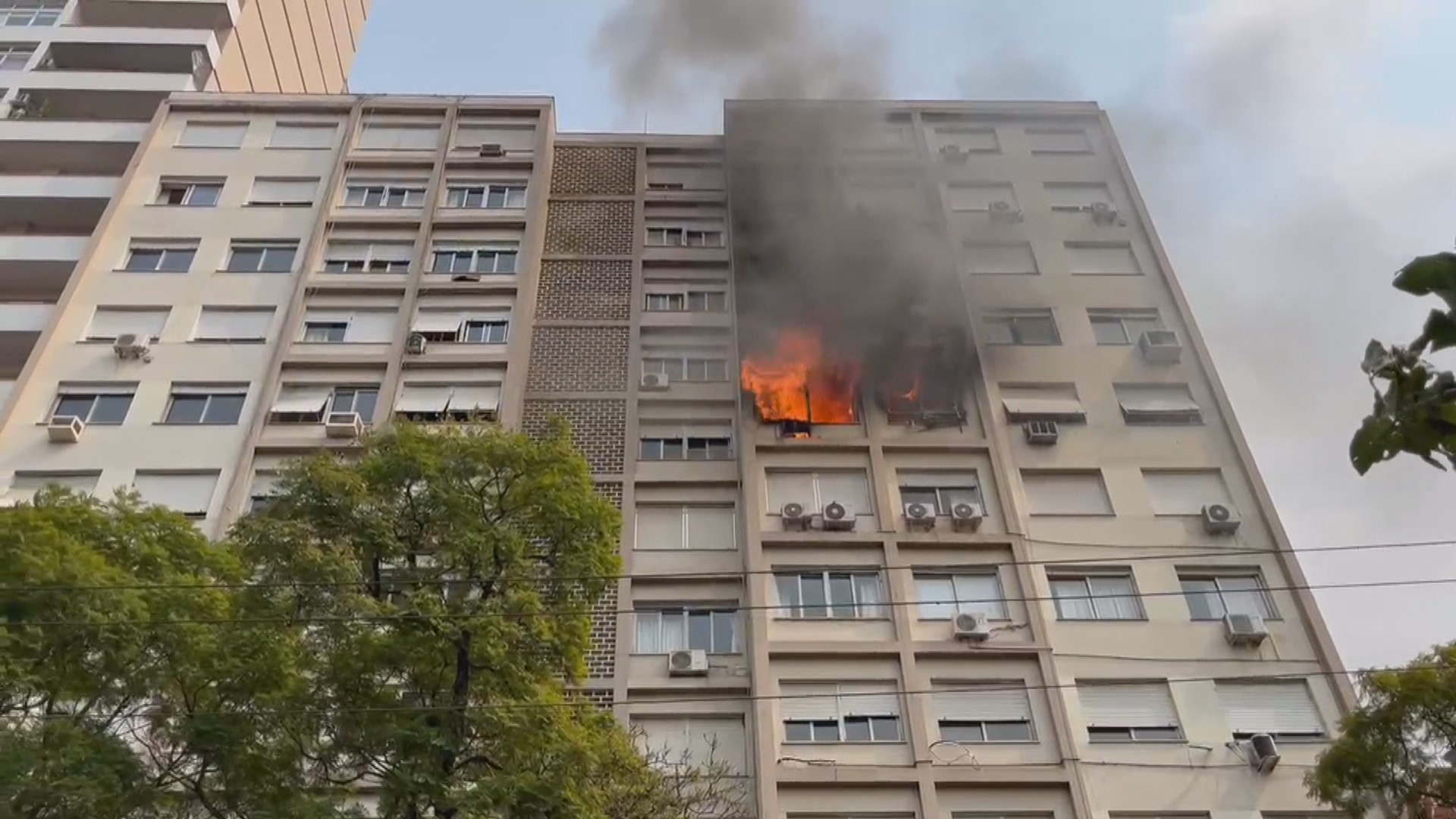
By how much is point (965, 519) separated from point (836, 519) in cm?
175

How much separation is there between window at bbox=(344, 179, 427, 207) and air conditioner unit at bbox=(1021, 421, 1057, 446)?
37.5 ft

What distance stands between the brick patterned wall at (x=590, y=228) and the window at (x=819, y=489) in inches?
225

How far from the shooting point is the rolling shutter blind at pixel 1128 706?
14.4m

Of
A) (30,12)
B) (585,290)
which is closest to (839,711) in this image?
(585,290)

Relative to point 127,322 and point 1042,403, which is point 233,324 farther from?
point 1042,403

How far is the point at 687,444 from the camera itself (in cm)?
1759

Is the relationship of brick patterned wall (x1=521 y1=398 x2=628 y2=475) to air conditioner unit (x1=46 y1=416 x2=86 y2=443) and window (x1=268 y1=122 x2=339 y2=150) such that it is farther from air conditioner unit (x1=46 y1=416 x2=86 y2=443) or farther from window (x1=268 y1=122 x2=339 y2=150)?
window (x1=268 y1=122 x2=339 y2=150)

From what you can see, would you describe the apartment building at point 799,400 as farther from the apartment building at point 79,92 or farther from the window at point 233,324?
the apartment building at point 79,92

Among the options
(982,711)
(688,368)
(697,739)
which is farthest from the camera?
(688,368)

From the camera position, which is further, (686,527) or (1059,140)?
(1059,140)

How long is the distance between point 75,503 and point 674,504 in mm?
8372

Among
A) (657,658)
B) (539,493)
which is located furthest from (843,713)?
(539,493)

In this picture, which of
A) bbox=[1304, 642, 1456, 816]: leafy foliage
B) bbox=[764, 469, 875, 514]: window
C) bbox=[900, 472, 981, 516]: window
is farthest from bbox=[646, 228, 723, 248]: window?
bbox=[1304, 642, 1456, 816]: leafy foliage

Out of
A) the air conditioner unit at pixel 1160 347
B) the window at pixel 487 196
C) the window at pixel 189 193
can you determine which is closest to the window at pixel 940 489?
the air conditioner unit at pixel 1160 347
